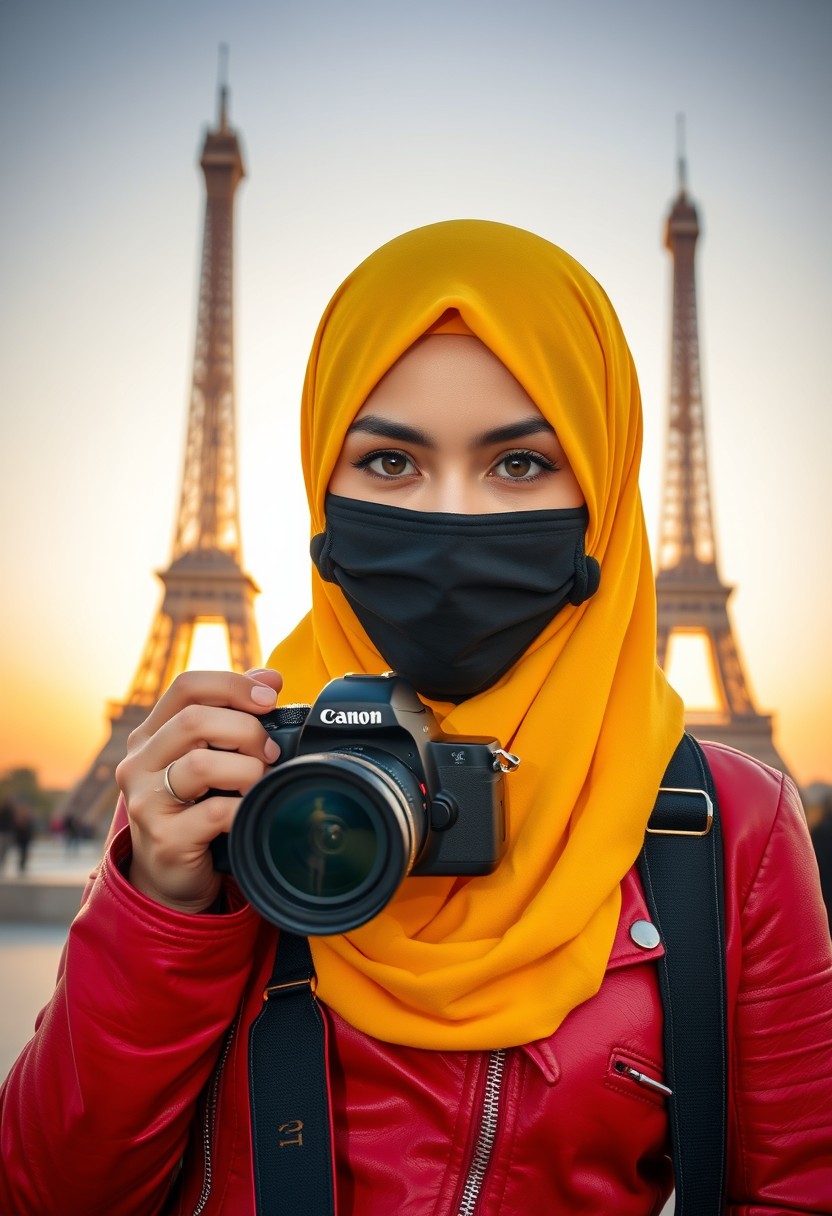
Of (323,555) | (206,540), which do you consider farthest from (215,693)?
(206,540)

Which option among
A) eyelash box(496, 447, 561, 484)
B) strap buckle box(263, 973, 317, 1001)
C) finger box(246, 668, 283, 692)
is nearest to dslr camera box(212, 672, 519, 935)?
finger box(246, 668, 283, 692)

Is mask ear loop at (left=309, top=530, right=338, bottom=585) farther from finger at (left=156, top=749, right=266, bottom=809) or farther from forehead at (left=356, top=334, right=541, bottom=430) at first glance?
finger at (left=156, top=749, right=266, bottom=809)

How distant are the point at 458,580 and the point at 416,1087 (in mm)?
634

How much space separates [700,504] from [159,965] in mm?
27415

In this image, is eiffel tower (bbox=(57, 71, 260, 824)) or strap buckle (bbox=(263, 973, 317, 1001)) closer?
strap buckle (bbox=(263, 973, 317, 1001))

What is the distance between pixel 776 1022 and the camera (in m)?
1.35

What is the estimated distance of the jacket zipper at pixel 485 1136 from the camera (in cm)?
124

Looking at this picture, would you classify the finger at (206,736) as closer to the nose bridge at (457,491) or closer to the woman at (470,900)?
the woman at (470,900)

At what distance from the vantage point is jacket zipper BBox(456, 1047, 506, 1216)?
1242 millimetres

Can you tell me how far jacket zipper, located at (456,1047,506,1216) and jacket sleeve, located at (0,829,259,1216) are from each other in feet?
1.08

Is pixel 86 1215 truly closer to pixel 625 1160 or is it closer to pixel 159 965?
pixel 159 965

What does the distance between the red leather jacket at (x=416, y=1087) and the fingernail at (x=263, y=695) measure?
0.24 meters

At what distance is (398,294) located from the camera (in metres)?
1.45

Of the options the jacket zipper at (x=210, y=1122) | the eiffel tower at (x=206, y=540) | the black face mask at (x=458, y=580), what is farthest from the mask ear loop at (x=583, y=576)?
the eiffel tower at (x=206, y=540)
